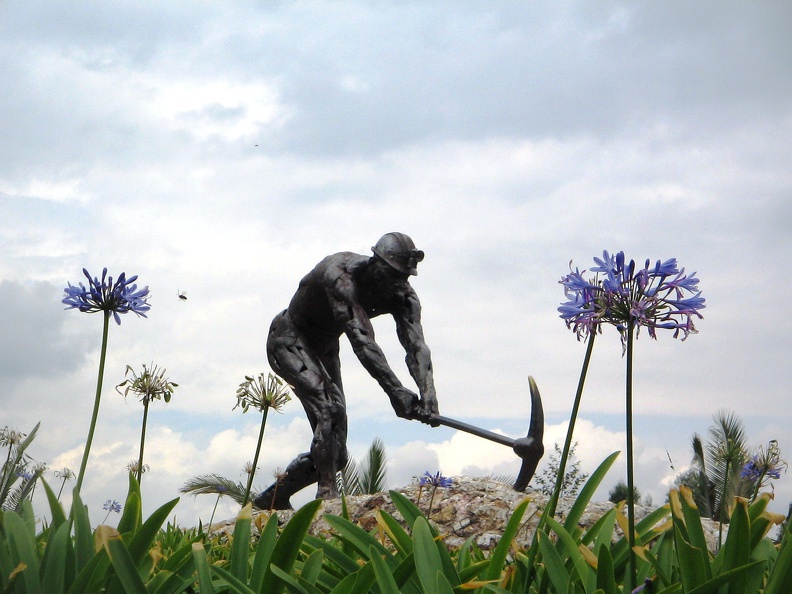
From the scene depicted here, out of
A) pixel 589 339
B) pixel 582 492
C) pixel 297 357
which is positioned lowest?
pixel 582 492

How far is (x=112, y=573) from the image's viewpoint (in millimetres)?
2469

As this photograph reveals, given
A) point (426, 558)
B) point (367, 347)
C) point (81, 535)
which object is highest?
point (367, 347)

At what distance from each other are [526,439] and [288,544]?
11.5 ft

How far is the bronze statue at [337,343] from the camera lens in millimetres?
6238

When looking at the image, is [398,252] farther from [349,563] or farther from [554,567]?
[554,567]

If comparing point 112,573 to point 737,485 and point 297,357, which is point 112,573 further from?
point 297,357

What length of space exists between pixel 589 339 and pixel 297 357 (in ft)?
16.8

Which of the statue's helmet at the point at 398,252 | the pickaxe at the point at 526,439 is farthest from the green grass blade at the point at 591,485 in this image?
the statue's helmet at the point at 398,252

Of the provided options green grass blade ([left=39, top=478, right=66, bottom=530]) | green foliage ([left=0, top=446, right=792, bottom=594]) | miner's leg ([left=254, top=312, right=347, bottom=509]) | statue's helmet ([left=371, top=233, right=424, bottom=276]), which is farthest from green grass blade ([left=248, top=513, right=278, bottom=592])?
miner's leg ([left=254, top=312, right=347, bottom=509])

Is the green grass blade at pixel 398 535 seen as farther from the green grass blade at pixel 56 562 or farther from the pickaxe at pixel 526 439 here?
the pickaxe at pixel 526 439

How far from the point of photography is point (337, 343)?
296 inches

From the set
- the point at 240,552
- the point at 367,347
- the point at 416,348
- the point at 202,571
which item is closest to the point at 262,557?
the point at 240,552

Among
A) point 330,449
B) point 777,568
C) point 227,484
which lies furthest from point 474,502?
point 227,484

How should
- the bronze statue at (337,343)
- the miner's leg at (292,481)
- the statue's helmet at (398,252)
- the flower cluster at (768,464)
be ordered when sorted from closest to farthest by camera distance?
the flower cluster at (768,464), the bronze statue at (337,343), the statue's helmet at (398,252), the miner's leg at (292,481)
